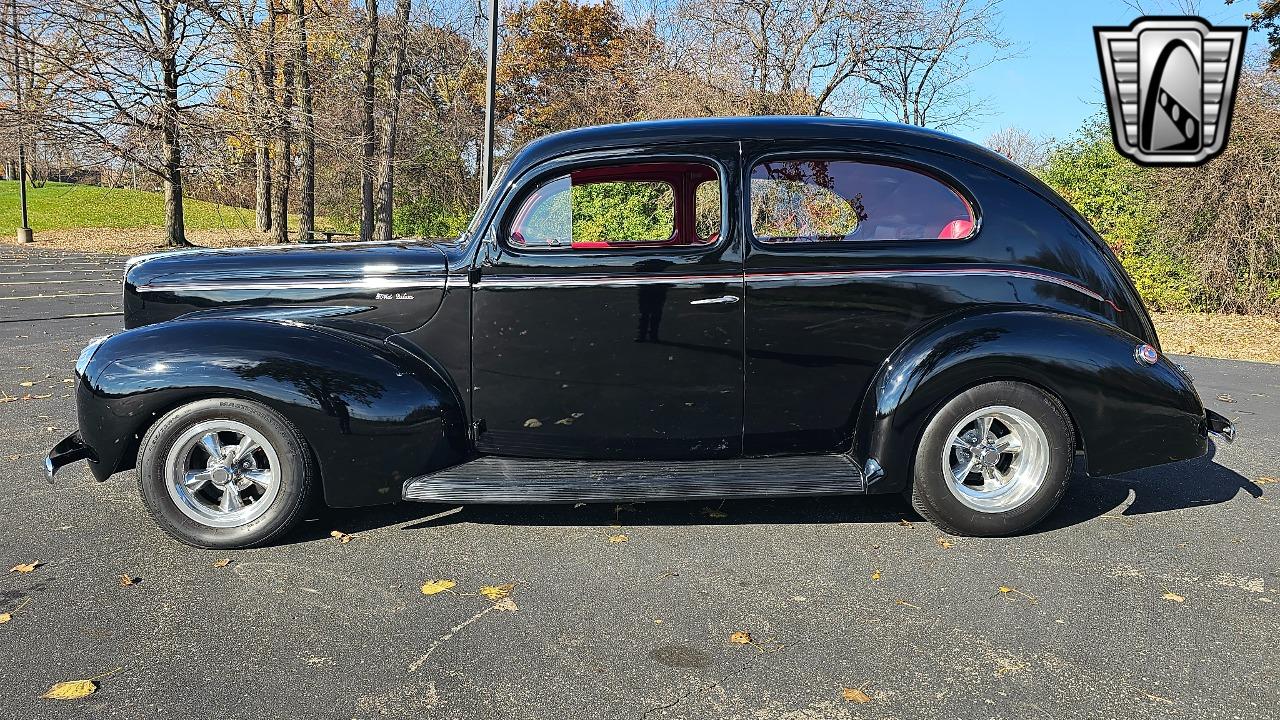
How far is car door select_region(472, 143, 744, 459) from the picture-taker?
4.15 meters

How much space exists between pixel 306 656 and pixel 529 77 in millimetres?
42764

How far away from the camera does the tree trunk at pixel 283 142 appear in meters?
23.0

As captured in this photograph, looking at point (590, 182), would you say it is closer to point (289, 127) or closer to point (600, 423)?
point (600, 423)

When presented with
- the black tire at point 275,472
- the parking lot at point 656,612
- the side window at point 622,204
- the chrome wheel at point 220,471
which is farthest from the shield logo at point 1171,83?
the chrome wheel at point 220,471

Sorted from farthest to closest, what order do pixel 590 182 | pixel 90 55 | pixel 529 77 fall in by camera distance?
pixel 529 77 → pixel 90 55 → pixel 590 182

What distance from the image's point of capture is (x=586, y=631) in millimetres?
3252

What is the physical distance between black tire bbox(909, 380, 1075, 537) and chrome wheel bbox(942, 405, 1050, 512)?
0.02 m

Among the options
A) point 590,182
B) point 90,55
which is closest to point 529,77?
point 90,55

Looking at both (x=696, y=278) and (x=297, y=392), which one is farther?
(x=696, y=278)

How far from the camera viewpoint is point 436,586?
3.64m

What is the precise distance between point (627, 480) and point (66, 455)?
101 inches

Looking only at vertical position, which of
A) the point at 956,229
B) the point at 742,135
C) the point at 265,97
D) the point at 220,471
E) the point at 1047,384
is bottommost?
the point at 220,471

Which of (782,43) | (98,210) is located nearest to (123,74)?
(782,43)

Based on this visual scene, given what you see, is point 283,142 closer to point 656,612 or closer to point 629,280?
point 629,280
